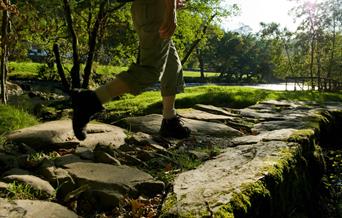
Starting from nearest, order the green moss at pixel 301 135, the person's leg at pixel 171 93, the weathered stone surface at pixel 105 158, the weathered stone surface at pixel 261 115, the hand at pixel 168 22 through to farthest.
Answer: the weathered stone surface at pixel 105 158 → the hand at pixel 168 22 → the green moss at pixel 301 135 → the person's leg at pixel 171 93 → the weathered stone surface at pixel 261 115

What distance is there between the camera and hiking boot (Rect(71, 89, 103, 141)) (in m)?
2.83

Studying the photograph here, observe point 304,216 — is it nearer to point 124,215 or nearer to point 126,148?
point 126,148

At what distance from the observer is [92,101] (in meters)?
2.83

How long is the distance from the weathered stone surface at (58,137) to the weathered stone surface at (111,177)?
2.00 feet

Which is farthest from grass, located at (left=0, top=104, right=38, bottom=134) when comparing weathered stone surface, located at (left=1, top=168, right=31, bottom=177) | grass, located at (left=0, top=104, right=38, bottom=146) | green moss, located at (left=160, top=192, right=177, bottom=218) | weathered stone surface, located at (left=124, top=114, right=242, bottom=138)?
green moss, located at (left=160, top=192, right=177, bottom=218)

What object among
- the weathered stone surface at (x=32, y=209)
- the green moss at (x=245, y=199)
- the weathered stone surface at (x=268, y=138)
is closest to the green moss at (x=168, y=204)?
the green moss at (x=245, y=199)

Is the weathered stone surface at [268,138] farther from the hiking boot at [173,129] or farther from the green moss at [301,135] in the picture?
the hiking boot at [173,129]

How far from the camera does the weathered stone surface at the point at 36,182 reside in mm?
2150

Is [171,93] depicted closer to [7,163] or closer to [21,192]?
[7,163]

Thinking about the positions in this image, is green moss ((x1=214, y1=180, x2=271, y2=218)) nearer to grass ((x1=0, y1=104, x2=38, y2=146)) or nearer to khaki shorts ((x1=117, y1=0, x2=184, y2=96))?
khaki shorts ((x1=117, y1=0, x2=184, y2=96))

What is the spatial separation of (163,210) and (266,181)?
2.37 ft

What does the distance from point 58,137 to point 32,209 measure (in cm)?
137

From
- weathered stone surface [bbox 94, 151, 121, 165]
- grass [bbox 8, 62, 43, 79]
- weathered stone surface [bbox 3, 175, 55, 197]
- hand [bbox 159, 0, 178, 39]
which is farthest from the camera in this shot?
grass [bbox 8, 62, 43, 79]

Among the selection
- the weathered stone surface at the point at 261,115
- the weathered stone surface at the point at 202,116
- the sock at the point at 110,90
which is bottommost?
the weathered stone surface at the point at 261,115
